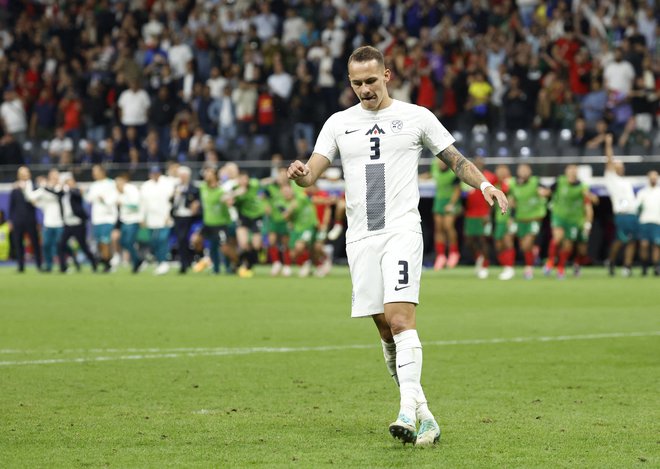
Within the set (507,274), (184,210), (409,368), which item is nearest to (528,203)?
(507,274)

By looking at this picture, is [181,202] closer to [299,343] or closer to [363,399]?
[299,343]

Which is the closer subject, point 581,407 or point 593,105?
point 581,407

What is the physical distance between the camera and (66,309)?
17891 mm

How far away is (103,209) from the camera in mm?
30391

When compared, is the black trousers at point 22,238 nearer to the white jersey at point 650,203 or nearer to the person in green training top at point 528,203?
the person in green training top at point 528,203

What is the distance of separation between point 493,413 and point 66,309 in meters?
10.6

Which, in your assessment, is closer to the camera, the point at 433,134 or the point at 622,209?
the point at 433,134

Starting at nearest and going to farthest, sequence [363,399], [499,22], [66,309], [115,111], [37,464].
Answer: [37,464] → [363,399] → [66,309] → [499,22] → [115,111]

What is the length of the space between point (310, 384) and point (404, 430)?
3199mm

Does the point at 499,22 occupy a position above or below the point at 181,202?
above

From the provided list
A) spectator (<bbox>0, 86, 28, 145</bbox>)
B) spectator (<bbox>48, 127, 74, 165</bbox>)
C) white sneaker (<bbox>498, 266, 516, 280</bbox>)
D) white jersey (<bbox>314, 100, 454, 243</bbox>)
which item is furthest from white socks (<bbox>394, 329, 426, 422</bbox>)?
spectator (<bbox>0, 86, 28, 145</bbox>)

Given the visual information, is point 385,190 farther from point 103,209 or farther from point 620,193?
point 103,209

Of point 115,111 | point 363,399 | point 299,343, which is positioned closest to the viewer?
point 363,399

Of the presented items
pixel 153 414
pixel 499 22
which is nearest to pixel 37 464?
pixel 153 414
